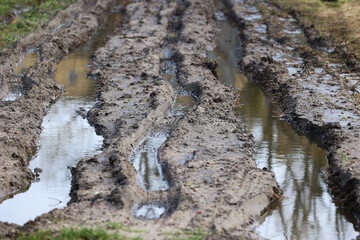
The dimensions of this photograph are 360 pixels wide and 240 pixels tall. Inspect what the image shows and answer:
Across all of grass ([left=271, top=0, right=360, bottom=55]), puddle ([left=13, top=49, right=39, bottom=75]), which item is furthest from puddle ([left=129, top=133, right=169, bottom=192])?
grass ([left=271, top=0, right=360, bottom=55])

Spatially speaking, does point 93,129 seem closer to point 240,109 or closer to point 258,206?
point 240,109

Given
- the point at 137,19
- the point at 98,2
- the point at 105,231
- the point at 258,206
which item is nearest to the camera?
the point at 105,231

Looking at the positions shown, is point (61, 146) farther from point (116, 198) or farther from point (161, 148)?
point (116, 198)

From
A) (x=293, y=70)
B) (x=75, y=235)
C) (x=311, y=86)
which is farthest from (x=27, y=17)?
(x=75, y=235)

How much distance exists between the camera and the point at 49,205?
8.88m

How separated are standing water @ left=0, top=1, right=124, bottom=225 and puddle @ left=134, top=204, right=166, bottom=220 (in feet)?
4.05

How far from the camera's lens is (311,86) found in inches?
566

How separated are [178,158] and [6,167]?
2.75 metres

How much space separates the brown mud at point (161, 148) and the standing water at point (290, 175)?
0.26 m

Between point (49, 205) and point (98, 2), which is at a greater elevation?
point (98, 2)

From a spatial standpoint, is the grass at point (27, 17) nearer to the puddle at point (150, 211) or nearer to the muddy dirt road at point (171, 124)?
the muddy dirt road at point (171, 124)

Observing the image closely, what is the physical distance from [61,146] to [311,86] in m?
6.20

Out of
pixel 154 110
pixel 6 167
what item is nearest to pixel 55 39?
pixel 154 110

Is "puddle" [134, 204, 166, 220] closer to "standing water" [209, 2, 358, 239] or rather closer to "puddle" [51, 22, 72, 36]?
"standing water" [209, 2, 358, 239]
